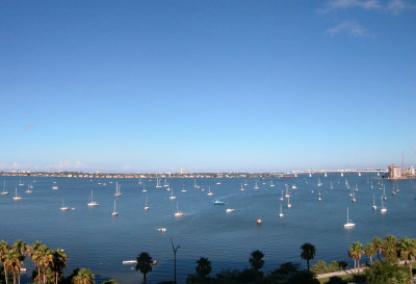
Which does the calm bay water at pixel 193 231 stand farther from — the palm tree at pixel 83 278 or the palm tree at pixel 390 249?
the palm tree at pixel 83 278

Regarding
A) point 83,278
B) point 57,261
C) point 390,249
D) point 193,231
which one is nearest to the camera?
point 83,278

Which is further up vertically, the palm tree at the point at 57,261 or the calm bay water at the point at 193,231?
the palm tree at the point at 57,261

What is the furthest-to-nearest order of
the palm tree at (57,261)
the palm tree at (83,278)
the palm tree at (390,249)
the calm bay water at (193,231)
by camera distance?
the calm bay water at (193,231), the palm tree at (390,249), the palm tree at (57,261), the palm tree at (83,278)

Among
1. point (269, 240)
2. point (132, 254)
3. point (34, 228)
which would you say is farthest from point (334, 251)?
point (34, 228)

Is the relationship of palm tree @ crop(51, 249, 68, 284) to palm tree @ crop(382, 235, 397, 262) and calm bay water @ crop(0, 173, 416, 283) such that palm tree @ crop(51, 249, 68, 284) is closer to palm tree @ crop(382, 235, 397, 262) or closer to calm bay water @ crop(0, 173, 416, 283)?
calm bay water @ crop(0, 173, 416, 283)

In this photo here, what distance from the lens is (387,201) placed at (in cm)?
A: 19712

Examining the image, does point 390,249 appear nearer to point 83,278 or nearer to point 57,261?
point 83,278

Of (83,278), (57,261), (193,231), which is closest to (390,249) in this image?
(83,278)

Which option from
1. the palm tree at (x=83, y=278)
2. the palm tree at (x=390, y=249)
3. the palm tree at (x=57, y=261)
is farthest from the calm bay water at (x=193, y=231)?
the palm tree at (x=83, y=278)

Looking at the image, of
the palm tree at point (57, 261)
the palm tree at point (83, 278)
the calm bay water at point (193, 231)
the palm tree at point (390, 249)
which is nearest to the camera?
the palm tree at point (83, 278)

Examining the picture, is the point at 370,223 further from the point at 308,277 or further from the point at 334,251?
the point at 308,277

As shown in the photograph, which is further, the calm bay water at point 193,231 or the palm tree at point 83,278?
the calm bay water at point 193,231

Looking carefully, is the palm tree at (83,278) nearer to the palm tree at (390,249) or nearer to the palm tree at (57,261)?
the palm tree at (57,261)

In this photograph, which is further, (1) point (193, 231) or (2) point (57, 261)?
(1) point (193, 231)
